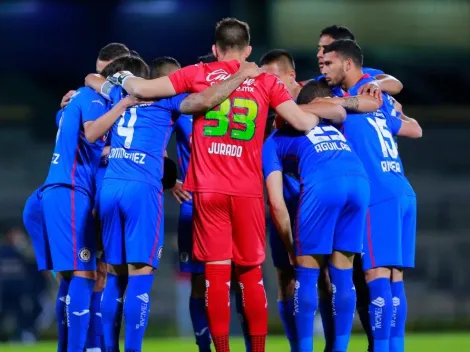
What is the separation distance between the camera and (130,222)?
7000 mm

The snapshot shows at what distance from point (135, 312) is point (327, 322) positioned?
4.85ft

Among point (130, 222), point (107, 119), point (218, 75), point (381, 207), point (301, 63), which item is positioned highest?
point (301, 63)

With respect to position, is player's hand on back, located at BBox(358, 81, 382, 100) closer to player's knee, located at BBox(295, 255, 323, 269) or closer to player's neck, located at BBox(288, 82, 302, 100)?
player's neck, located at BBox(288, 82, 302, 100)

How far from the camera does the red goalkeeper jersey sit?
22.4 feet

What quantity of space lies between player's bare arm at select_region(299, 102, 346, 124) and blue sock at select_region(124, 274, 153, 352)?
1693mm

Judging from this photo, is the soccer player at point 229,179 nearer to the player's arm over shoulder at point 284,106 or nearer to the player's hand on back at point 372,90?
the player's arm over shoulder at point 284,106

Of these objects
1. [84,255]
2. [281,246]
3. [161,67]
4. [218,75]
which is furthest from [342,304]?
[161,67]

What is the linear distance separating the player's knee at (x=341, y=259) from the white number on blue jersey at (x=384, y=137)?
92cm

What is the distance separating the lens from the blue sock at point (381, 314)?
715cm

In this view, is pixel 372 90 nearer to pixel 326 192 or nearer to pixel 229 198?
pixel 326 192

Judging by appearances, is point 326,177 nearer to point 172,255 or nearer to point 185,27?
point 172,255

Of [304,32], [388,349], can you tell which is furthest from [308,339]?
[304,32]

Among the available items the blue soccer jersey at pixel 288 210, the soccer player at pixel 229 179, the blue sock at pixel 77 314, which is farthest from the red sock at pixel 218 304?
the blue sock at pixel 77 314

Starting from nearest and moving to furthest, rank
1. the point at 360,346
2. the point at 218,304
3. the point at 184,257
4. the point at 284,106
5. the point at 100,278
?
the point at 218,304, the point at 284,106, the point at 184,257, the point at 100,278, the point at 360,346
